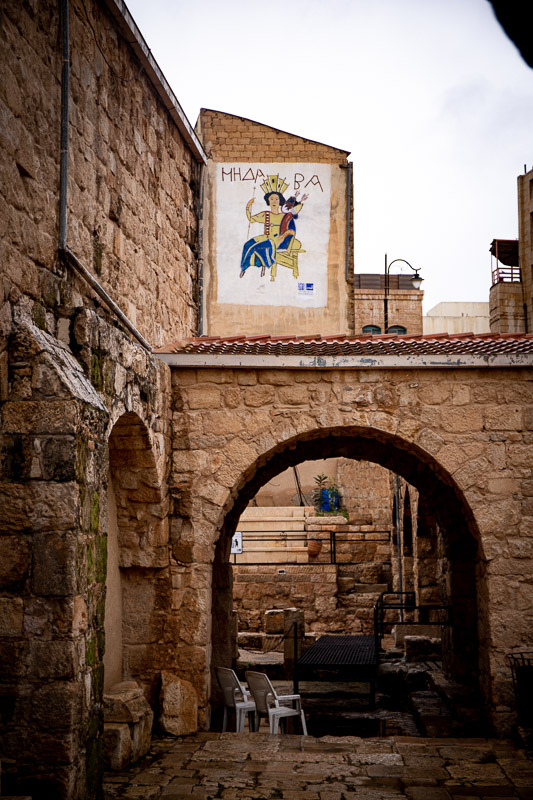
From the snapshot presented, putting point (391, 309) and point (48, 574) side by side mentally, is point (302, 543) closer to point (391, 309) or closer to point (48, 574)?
point (391, 309)

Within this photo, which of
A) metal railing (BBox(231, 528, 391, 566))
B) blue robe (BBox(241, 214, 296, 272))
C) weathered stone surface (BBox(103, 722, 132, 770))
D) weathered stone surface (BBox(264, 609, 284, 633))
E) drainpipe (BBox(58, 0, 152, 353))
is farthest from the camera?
metal railing (BBox(231, 528, 391, 566))

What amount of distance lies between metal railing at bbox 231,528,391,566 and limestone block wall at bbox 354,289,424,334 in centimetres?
963

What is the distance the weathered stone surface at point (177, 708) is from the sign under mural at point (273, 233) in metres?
6.01

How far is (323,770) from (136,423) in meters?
2.89

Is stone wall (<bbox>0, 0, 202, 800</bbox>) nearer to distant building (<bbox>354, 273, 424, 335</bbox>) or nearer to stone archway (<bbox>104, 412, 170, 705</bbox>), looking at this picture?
stone archway (<bbox>104, 412, 170, 705</bbox>)

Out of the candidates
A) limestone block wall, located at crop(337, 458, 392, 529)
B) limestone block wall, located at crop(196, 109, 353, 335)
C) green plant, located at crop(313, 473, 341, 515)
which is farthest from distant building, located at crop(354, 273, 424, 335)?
limestone block wall, located at crop(196, 109, 353, 335)

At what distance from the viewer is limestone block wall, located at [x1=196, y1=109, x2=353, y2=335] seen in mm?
11609

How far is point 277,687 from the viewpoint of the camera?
11.3 meters

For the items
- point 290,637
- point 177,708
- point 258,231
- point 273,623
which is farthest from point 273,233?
point 177,708

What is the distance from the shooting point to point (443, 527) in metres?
9.93

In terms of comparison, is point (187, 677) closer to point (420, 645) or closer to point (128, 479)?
point (128, 479)

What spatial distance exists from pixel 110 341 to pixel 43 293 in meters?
0.71

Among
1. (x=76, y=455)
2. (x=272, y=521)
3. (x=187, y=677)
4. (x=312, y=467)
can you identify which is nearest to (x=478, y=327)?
(x=312, y=467)

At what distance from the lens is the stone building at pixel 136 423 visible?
439 centimetres
